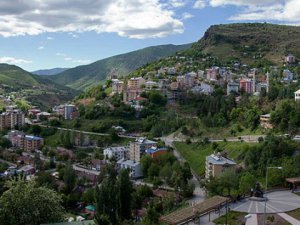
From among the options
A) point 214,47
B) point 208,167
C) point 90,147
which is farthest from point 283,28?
point 208,167

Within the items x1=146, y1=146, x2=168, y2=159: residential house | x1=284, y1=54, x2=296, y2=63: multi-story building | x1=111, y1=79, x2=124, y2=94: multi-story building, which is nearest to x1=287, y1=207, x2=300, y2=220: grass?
x1=146, y1=146, x2=168, y2=159: residential house

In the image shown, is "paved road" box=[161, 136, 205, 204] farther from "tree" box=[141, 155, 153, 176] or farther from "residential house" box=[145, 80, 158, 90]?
"residential house" box=[145, 80, 158, 90]

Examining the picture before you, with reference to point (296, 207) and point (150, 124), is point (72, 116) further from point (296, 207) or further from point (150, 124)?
point (296, 207)

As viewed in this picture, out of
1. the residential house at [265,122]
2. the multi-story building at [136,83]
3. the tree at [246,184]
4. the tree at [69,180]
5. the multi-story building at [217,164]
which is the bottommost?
the tree at [69,180]

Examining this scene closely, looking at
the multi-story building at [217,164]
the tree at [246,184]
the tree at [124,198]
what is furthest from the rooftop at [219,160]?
the tree at [124,198]

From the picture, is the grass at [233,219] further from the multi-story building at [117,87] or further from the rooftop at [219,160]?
the multi-story building at [117,87]

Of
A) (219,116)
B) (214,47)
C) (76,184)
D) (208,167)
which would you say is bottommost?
(76,184)

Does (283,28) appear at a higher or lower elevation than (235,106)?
higher
